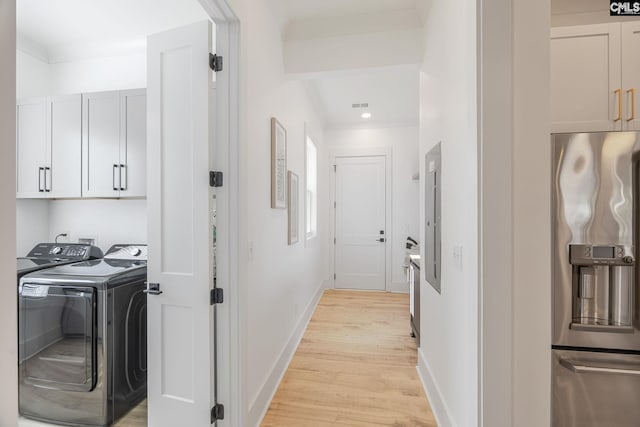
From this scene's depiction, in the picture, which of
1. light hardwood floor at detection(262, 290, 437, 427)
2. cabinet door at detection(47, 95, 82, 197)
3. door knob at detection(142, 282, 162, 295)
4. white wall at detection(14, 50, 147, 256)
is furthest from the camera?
white wall at detection(14, 50, 147, 256)

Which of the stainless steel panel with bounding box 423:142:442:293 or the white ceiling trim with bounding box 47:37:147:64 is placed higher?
the white ceiling trim with bounding box 47:37:147:64

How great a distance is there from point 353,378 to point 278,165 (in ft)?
6.23

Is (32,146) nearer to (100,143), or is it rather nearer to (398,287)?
(100,143)

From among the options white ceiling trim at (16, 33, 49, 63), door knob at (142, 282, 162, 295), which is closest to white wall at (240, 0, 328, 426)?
door knob at (142, 282, 162, 295)

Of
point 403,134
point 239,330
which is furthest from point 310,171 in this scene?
point 239,330

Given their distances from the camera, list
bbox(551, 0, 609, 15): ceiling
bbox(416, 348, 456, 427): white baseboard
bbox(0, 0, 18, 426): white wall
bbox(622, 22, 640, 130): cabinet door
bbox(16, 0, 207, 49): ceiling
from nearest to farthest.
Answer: bbox(0, 0, 18, 426): white wall
bbox(622, 22, 640, 130): cabinet door
bbox(416, 348, 456, 427): white baseboard
bbox(551, 0, 609, 15): ceiling
bbox(16, 0, 207, 49): ceiling

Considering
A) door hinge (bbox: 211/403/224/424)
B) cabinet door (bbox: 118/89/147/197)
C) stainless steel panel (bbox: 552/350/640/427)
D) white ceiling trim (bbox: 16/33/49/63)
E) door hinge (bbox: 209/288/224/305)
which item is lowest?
door hinge (bbox: 211/403/224/424)

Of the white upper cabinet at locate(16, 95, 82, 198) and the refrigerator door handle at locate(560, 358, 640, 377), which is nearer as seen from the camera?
the refrigerator door handle at locate(560, 358, 640, 377)

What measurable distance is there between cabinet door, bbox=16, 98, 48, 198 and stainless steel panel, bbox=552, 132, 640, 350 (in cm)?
381

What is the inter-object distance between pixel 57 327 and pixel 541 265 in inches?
106

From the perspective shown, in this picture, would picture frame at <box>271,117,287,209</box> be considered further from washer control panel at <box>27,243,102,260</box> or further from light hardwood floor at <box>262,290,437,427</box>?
washer control panel at <box>27,243,102,260</box>

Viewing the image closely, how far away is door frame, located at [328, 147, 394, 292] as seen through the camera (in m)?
5.04

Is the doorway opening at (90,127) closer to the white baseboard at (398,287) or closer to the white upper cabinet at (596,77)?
the white upper cabinet at (596,77)

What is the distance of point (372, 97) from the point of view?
400 cm
